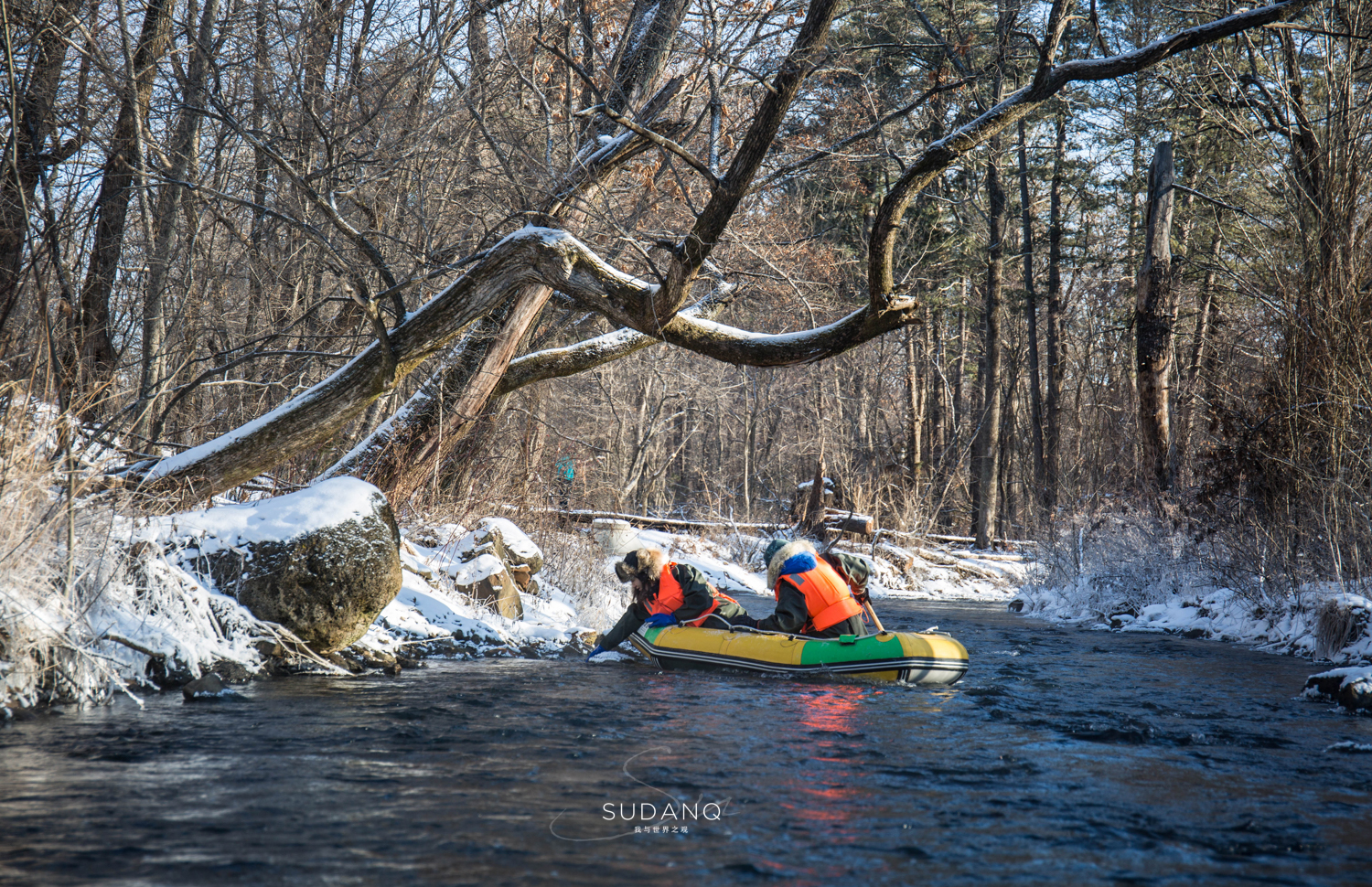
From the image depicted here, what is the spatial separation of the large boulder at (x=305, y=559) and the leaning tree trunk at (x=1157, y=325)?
10.4 metres

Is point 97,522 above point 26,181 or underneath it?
underneath

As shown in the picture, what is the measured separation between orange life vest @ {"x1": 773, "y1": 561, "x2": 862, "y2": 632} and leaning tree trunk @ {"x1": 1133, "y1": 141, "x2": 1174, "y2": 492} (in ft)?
23.5

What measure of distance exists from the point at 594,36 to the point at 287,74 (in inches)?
127

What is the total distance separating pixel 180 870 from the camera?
3154mm

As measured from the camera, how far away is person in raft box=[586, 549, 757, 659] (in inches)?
349

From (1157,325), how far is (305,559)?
1137 centimetres

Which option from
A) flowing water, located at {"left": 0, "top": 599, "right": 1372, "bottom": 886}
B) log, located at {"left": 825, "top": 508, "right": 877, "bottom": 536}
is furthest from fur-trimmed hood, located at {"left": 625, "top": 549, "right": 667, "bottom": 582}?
log, located at {"left": 825, "top": 508, "right": 877, "bottom": 536}

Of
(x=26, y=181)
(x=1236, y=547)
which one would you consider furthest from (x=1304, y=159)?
(x=26, y=181)

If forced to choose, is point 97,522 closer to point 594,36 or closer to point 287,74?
point 287,74

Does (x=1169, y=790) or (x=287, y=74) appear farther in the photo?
(x=287, y=74)

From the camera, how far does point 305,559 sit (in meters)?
7.21

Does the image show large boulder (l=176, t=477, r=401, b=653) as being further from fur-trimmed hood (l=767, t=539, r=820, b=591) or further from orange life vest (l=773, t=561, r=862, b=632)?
orange life vest (l=773, t=561, r=862, b=632)

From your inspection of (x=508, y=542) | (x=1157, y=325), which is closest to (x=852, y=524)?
(x=1157, y=325)

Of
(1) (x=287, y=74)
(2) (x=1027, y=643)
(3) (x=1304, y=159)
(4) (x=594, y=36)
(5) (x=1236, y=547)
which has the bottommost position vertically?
(2) (x=1027, y=643)
